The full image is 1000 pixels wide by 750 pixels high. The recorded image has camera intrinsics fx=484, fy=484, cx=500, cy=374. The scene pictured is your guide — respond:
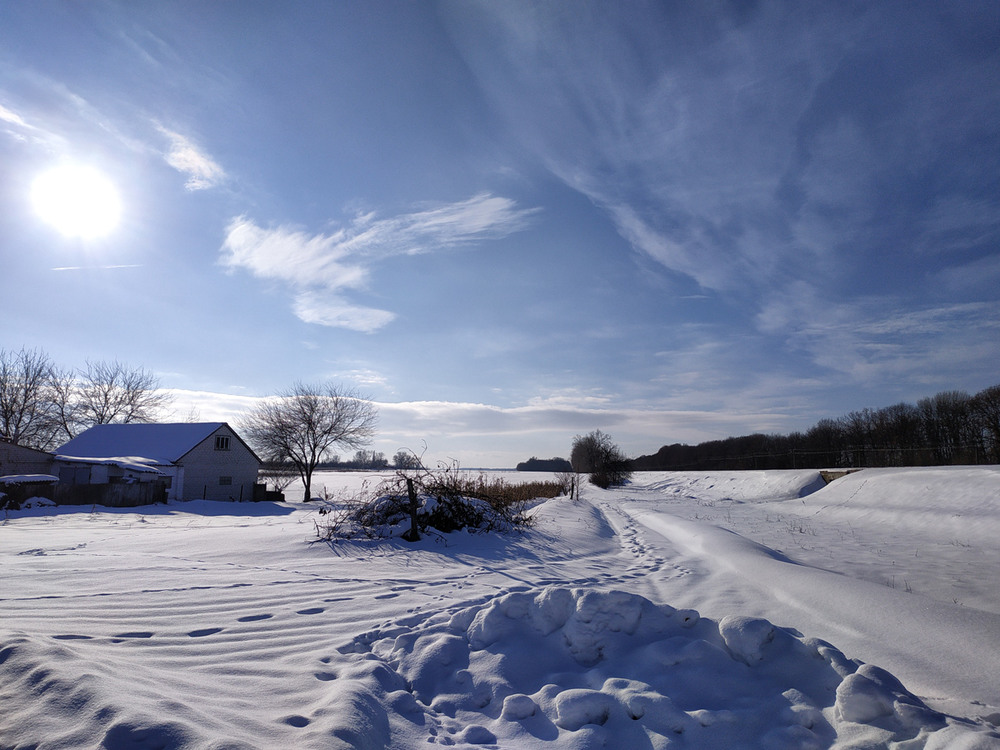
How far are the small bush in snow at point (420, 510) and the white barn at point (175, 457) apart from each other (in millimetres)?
22371

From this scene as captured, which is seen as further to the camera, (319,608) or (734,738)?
(319,608)

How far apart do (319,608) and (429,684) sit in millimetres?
1819

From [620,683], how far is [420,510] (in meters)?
6.55

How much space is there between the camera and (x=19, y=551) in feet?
22.9

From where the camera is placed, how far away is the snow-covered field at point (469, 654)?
2.40 metres

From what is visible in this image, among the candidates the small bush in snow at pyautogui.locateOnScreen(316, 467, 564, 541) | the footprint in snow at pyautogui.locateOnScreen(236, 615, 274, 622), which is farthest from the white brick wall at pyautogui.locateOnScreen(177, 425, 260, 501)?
the footprint in snow at pyautogui.locateOnScreen(236, 615, 274, 622)

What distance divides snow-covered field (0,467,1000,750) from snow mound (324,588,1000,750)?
0.04 feet

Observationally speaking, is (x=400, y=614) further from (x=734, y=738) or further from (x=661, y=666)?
(x=734, y=738)

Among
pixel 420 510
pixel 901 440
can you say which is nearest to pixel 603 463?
pixel 901 440

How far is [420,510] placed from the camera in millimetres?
9297

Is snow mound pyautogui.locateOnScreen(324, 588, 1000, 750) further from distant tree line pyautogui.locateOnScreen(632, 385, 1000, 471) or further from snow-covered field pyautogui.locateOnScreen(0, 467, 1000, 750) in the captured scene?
distant tree line pyautogui.locateOnScreen(632, 385, 1000, 471)

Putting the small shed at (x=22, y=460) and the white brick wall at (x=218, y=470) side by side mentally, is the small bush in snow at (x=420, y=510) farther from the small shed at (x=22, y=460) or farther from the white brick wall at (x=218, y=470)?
the small shed at (x=22, y=460)

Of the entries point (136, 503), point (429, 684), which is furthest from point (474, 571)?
point (136, 503)

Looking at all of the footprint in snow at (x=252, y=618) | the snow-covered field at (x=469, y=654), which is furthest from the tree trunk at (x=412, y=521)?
the footprint in snow at (x=252, y=618)
